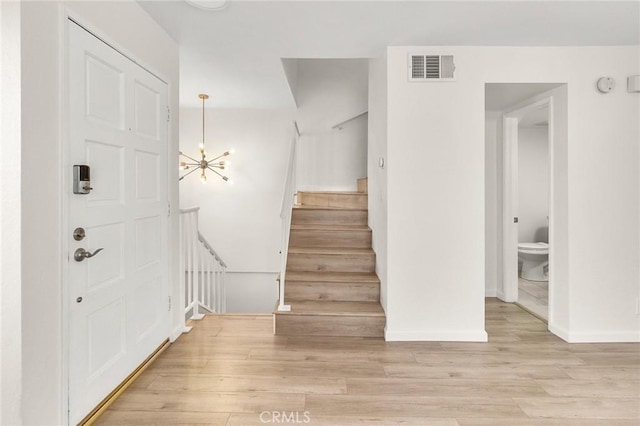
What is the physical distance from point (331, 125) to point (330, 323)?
313 cm

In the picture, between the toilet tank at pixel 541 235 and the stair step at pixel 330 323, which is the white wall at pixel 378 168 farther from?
the toilet tank at pixel 541 235

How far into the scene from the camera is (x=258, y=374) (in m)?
2.42

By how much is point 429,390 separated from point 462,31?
8.16 feet

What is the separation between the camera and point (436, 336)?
9.82ft

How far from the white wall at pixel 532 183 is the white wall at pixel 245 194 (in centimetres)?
377

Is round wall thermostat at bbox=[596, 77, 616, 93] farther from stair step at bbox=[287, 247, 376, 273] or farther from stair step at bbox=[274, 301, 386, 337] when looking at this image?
stair step at bbox=[274, 301, 386, 337]

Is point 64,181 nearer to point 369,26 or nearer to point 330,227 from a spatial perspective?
point 369,26

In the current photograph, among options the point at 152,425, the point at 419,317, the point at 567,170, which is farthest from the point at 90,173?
the point at 567,170

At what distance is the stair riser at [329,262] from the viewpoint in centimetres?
363

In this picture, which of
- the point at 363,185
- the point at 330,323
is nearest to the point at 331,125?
the point at 363,185

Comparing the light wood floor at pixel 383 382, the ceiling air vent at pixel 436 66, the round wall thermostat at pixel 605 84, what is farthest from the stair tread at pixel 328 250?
the round wall thermostat at pixel 605 84

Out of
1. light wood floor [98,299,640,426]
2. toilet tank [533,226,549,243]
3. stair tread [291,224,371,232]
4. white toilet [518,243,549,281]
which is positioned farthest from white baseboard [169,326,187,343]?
toilet tank [533,226,549,243]

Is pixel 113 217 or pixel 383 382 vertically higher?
pixel 113 217

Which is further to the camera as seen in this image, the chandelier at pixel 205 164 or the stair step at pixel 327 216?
the chandelier at pixel 205 164
